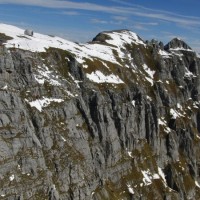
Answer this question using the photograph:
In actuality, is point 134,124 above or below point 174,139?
above

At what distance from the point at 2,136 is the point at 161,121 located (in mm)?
109006

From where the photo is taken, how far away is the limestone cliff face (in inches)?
4444

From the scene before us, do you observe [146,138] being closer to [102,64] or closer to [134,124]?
[134,124]

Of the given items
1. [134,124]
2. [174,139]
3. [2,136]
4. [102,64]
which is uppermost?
[102,64]

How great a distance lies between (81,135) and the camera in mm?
137250

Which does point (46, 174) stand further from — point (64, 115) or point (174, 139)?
point (174, 139)

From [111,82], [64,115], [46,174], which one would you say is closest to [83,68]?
[111,82]

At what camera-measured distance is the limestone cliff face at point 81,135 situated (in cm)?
11288

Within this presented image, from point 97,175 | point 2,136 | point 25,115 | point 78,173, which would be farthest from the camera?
point 97,175

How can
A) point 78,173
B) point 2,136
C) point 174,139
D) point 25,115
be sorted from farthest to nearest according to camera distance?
point 174,139 < point 78,173 < point 25,115 < point 2,136

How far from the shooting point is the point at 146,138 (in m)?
179

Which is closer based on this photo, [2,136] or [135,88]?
[2,136]

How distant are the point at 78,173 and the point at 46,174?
50.6 ft

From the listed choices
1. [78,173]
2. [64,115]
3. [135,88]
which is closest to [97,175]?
[78,173]
